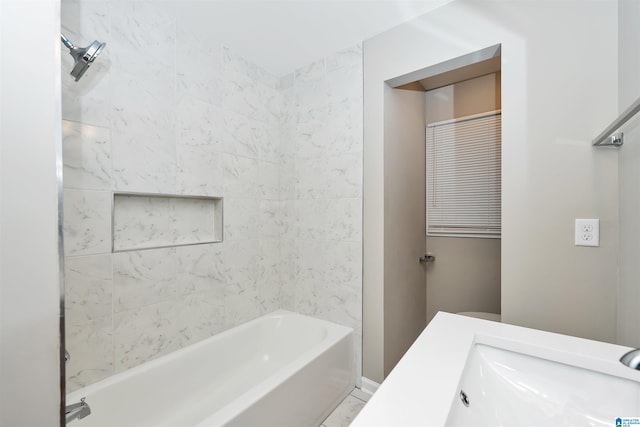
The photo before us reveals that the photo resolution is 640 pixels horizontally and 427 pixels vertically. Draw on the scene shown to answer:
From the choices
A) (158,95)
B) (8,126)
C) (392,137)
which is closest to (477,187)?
(392,137)

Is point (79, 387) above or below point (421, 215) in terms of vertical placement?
below

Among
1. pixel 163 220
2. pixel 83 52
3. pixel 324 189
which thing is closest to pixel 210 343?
pixel 163 220

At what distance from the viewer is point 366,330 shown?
2.03 m

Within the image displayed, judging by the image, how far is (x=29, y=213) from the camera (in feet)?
2.48

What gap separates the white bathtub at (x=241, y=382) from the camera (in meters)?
1.35

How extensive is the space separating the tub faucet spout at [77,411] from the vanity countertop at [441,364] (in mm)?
1314

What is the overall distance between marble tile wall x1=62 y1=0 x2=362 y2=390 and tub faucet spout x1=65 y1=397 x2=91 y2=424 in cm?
19

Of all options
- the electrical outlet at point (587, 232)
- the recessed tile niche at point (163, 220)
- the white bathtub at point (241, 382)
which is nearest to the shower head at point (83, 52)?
the recessed tile niche at point (163, 220)

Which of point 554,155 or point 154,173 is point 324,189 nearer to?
point 154,173

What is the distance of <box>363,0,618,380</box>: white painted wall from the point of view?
1248 millimetres

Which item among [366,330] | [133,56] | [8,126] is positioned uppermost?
[133,56]

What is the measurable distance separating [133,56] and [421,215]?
2357 mm

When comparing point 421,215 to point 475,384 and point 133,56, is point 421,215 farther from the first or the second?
point 133,56

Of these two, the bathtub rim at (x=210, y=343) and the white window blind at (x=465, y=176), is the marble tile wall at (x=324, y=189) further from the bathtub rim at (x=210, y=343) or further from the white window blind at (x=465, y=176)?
the white window blind at (x=465, y=176)
